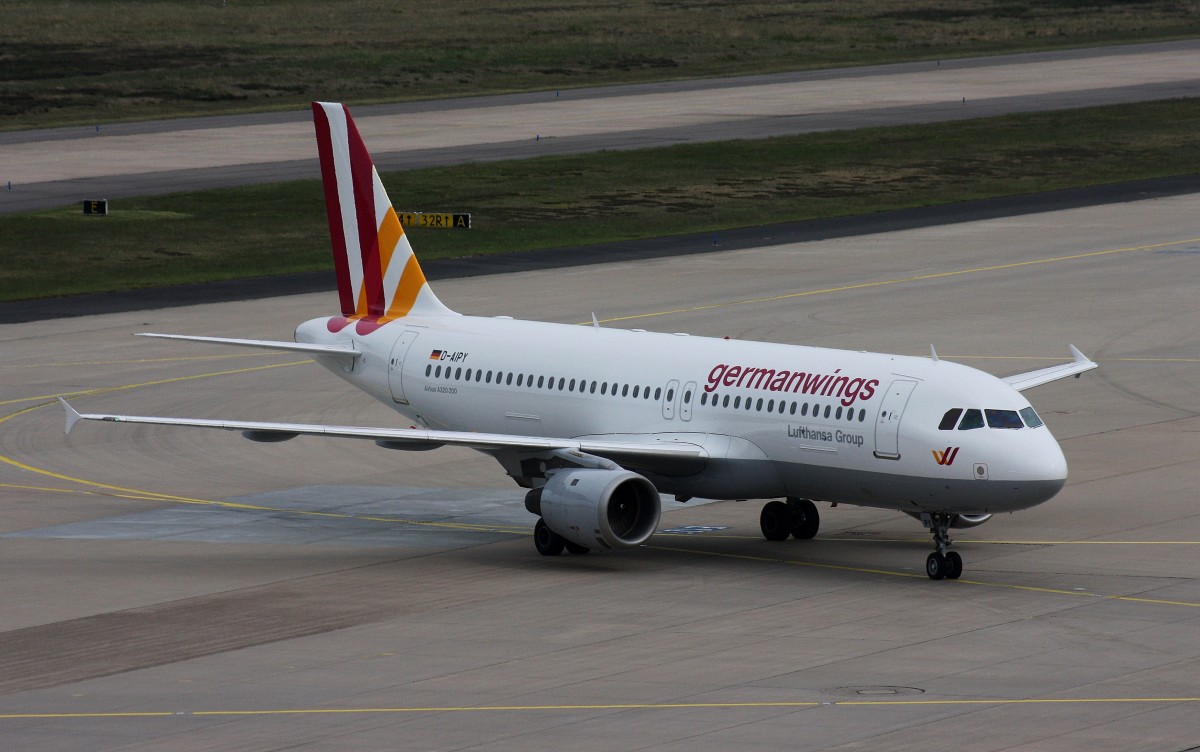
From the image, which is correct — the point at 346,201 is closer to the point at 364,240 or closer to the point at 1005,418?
the point at 364,240

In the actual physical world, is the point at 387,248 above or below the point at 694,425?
above

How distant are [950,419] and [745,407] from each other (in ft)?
14.1

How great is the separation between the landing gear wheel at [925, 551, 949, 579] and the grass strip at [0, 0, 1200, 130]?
94.4 metres

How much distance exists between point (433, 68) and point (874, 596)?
4425 inches

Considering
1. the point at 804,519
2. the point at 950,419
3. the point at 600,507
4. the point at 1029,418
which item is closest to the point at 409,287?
the point at 600,507

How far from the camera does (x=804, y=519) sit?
131ft

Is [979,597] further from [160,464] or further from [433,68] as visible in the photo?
[433,68]

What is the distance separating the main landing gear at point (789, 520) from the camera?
3978cm

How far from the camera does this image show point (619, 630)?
32.8 m

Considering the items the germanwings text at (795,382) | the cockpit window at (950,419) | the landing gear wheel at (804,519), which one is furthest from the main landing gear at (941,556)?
the landing gear wheel at (804,519)

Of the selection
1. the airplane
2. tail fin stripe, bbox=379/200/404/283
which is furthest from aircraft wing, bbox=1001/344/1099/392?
tail fin stripe, bbox=379/200/404/283

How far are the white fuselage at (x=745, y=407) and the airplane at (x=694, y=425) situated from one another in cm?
4

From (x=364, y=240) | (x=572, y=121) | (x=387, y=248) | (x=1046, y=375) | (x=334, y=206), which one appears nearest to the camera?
(x=1046, y=375)

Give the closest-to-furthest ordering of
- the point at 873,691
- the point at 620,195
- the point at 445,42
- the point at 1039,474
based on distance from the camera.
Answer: the point at 873,691
the point at 1039,474
the point at 620,195
the point at 445,42
